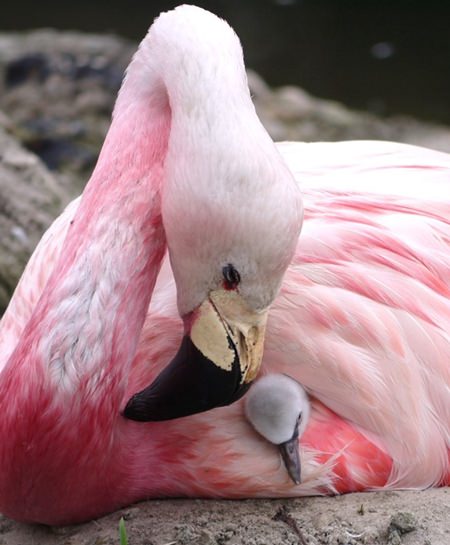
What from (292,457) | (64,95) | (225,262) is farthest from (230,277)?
(64,95)

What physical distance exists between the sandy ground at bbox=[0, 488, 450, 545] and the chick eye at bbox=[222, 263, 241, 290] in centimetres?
75

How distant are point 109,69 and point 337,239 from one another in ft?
13.8

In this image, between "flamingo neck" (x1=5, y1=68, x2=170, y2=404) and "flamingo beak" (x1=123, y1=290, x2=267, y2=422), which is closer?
"flamingo beak" (x1=123, y1=290, x2=267, y2=422)

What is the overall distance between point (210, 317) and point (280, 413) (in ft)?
1.40

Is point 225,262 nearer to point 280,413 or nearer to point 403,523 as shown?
point 280,413

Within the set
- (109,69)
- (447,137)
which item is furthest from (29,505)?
(447,137)

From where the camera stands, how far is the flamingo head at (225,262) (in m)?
2.38

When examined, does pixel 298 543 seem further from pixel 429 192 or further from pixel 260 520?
pixel 429 192

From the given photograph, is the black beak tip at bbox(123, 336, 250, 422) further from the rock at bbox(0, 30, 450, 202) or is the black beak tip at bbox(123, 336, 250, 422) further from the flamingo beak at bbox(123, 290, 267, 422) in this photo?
the rock at bbox(0, 30, 450, 202)

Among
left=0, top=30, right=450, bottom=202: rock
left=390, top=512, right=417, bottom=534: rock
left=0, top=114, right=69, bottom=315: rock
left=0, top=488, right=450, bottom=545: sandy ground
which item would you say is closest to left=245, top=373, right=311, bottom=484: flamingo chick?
left=0, top=488, right=450, bottom=545: sandy ground

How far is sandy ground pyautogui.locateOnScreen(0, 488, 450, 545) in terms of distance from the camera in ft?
9.23

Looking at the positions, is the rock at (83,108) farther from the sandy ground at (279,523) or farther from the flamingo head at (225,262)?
the flamingo head at (225,262)

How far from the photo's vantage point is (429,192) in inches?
130

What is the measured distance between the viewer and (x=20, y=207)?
→ 453 centimetres
